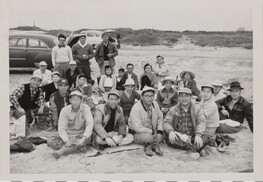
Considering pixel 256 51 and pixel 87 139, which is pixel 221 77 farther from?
pixel 87 139

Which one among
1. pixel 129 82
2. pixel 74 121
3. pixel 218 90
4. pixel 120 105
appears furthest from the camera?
pixel 218 90

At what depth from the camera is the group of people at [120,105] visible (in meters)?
5.89

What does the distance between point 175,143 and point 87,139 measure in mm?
1426

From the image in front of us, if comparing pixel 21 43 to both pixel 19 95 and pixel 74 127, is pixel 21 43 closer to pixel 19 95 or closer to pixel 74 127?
pixel 19 95

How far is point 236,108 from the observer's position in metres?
6.18

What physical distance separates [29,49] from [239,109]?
147 inches

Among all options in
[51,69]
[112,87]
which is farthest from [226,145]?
[51,69]

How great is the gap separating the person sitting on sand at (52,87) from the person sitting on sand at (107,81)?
74 cm

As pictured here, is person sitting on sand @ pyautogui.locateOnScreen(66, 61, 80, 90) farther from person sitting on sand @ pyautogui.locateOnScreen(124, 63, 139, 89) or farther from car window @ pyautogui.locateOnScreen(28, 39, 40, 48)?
person sitting on sand @ pyautogui.locateOnScreen(124, 63, 139, 89)

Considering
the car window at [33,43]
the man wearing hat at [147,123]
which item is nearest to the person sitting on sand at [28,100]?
the car window at [33,43]

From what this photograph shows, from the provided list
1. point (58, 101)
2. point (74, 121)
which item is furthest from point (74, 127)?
point (58, 101)

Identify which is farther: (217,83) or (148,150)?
(217,83)

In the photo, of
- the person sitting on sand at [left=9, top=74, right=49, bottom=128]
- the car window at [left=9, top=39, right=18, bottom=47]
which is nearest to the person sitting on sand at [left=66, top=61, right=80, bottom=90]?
the person sitting on sand at [left=9, top=74, right=49, bottom=128]

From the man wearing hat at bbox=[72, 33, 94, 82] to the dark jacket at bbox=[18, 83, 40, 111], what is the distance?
84 centimetres
